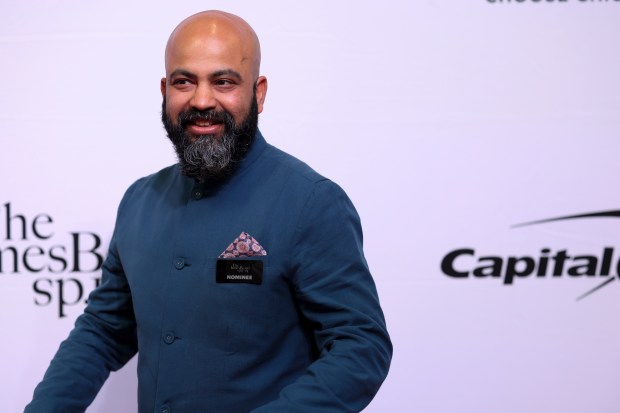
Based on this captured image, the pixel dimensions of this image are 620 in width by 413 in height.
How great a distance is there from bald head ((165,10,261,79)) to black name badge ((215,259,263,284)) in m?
0.37

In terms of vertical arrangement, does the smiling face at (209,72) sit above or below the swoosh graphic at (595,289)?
above

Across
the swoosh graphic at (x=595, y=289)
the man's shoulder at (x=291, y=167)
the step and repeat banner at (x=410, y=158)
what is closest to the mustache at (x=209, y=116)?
the man's shoulder at (x=291, y=167)

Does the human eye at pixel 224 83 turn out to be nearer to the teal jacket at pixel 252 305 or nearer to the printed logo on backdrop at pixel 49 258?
the teal jacket at pixel 252 305

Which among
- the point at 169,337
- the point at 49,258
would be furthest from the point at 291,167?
the point at 49,258

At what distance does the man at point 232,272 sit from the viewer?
1151mm

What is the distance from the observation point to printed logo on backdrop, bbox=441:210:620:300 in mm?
2061

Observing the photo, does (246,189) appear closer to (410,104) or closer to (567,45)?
(410,104)

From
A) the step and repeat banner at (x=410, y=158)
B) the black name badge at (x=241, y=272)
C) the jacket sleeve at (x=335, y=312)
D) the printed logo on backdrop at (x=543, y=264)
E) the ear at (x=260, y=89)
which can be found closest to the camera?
the jacket sleeve at (x=335, y=312)

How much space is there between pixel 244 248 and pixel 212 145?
0.20m

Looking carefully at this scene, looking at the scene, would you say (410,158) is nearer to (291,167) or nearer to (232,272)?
(291,167)

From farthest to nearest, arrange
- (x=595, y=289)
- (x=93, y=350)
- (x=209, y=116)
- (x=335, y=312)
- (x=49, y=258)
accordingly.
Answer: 1. (x=595, y=289)
2. (x=49, y=258)
3. (x=93, y=350)
4. (x=209, y=116)
5. (x=335, y=312)

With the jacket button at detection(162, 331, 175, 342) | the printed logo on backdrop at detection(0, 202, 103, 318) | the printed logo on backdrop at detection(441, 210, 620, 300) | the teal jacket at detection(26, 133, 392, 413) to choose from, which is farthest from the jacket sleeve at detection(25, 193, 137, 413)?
→ the printed logo on backdrop at detection(441, 210, 620, 300)

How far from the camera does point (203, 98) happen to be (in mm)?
1221

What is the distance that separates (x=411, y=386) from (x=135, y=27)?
1.34 meters
